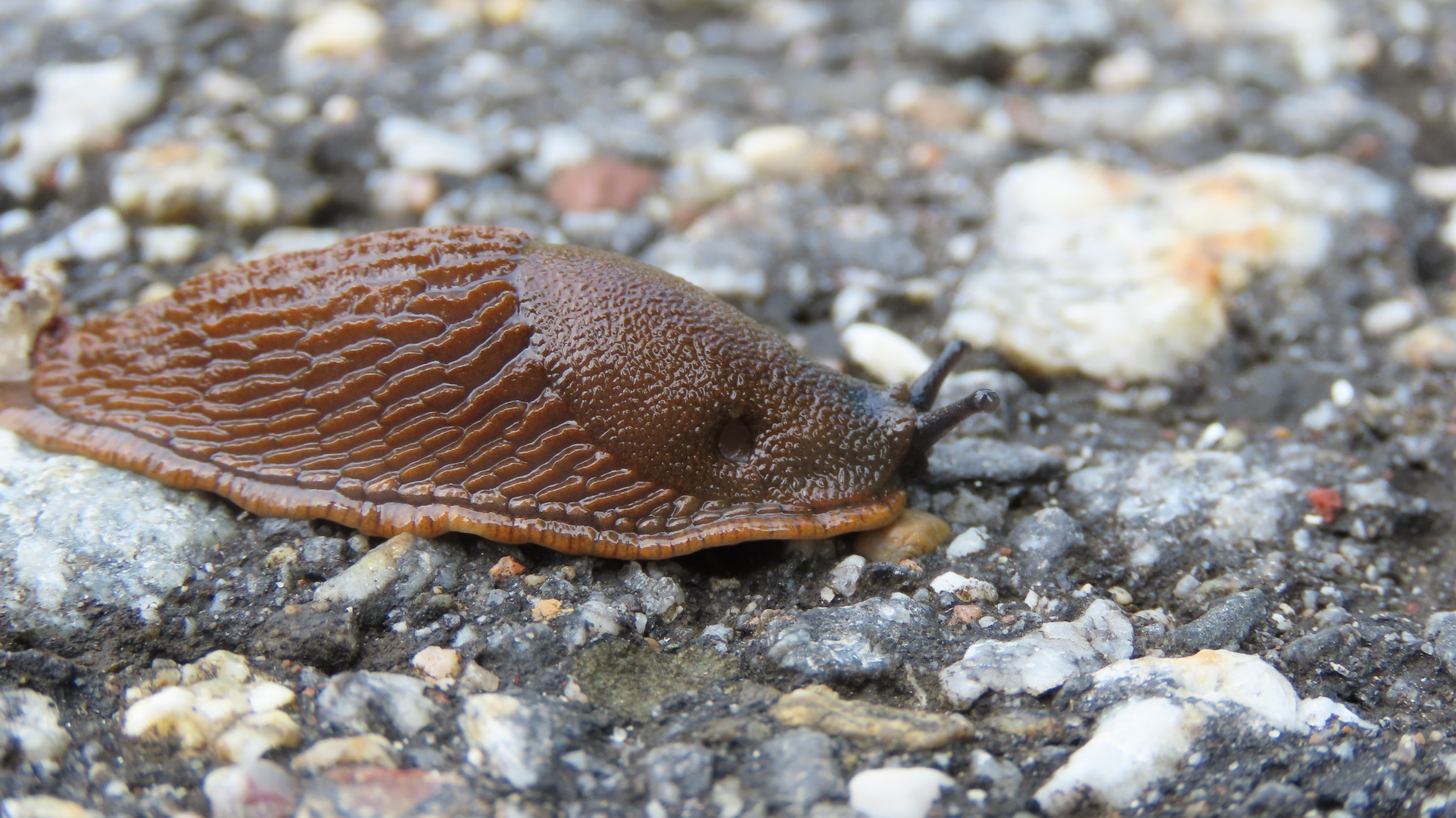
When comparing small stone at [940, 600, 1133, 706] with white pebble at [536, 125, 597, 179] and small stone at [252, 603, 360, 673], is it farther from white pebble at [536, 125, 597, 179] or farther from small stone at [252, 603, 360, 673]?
white pebble at [536, 125, 597, 179]

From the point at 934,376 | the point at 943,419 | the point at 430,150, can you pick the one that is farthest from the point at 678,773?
the point at 430,150

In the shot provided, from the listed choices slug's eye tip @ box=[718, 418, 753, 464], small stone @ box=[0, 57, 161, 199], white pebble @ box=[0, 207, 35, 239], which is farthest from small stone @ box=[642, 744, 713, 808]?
small stone @ box=[0, 57, 161, 199]

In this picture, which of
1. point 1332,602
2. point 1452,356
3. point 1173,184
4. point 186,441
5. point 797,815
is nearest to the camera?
point 797,815

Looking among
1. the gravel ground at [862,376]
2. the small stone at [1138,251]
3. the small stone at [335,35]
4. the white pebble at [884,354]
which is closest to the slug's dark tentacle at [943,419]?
the gravel ground at [862,376]

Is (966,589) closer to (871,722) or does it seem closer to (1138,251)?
(871,722)

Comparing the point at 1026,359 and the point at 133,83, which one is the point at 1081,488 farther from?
the point at 133,83

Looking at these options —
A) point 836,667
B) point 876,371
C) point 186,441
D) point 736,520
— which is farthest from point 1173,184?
point 186,441
